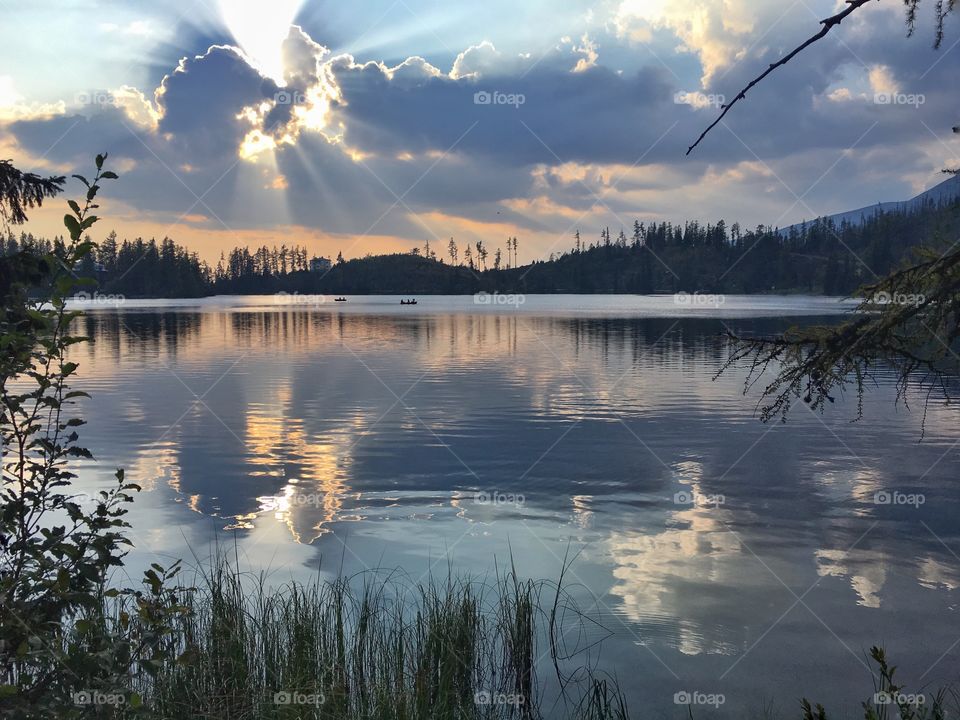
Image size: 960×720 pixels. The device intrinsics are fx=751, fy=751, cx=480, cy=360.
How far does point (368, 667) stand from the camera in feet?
28.6

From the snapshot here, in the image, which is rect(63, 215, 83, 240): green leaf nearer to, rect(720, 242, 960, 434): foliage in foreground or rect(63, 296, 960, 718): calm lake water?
rect(720, 242, 960, 434): foliage in foreground

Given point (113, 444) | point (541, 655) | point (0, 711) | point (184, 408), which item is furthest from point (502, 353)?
point (0, 711)

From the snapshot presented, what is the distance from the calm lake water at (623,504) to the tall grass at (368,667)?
1159 millimetres

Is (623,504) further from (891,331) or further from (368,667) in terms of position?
(891,331)

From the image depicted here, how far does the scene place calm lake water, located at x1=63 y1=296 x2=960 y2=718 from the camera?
10.4m

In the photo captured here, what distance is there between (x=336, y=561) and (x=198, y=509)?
17.0 ft

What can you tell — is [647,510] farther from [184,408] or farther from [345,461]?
[184,408]

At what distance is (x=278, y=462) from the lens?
71.1 feet

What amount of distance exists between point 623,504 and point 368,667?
9.76m

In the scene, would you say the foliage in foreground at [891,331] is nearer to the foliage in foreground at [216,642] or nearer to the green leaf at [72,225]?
the foliage in foreground at [216,642]

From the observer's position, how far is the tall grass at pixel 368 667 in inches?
286

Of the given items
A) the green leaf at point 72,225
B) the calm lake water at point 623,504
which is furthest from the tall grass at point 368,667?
the green leaf at point 72,225

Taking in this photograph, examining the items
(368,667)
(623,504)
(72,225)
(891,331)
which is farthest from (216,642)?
(623,504)

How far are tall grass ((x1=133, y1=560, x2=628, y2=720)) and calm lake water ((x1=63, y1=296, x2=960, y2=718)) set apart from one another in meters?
1.16
